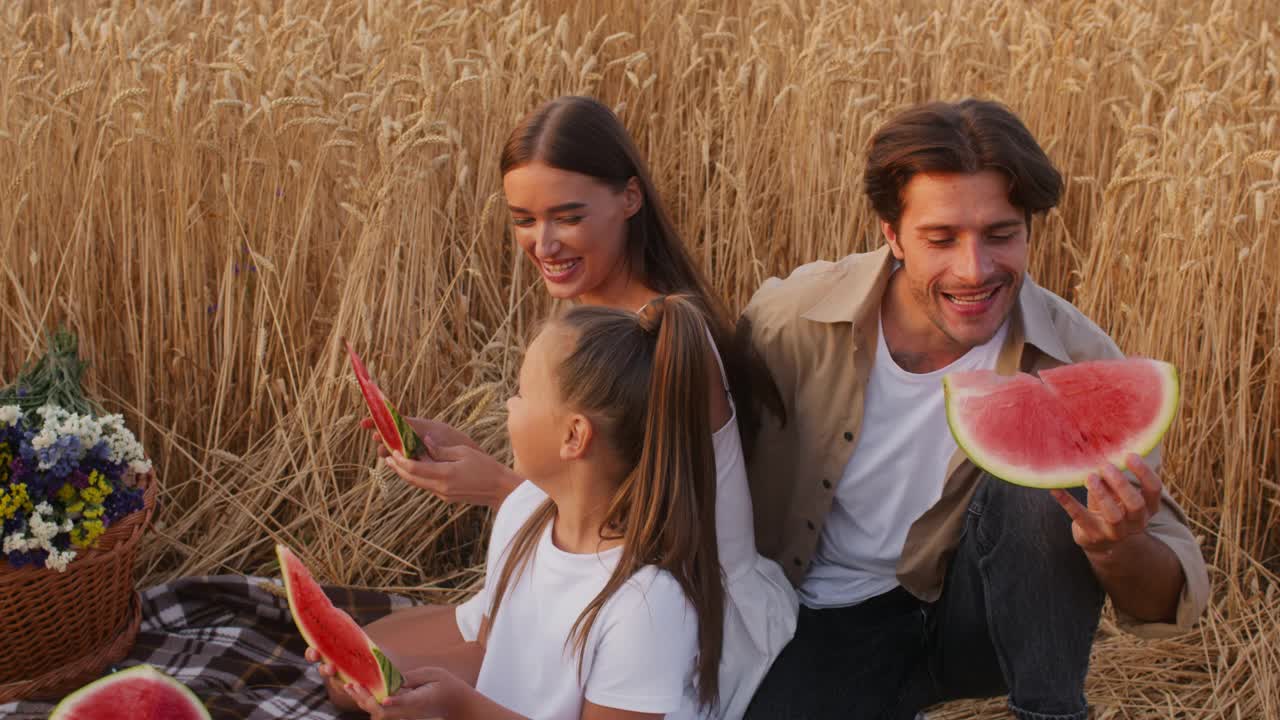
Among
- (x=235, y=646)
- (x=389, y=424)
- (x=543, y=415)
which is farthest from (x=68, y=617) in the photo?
(x=543, y=415)

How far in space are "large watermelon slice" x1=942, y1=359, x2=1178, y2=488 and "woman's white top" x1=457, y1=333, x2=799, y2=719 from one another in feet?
1.72

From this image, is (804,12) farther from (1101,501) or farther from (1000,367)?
(1101,501)

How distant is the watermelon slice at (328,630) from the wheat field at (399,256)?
1.01m

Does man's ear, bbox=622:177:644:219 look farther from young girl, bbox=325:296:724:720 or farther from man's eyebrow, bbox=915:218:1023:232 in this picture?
man's eyebrow, bbox=915:218:1023:232

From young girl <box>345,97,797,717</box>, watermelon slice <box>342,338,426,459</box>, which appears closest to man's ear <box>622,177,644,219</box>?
young girl <box>345,97,797,717</box>

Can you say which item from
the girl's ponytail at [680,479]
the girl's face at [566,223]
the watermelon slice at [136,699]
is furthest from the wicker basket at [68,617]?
the girl's ponytail at [680,479]

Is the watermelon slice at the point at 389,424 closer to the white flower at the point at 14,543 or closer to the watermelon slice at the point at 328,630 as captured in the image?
the watermelon slice at the point at 328,630

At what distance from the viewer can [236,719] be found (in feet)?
8.43

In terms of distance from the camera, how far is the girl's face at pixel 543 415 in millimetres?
2002

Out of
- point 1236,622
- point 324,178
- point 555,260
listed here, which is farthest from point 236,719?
point 1236,622

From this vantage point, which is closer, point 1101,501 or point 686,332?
point 1101,501

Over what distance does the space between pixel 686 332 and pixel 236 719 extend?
1.46 m

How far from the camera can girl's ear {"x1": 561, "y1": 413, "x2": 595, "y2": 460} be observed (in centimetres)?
199

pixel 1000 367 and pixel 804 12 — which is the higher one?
pixel 804 12
